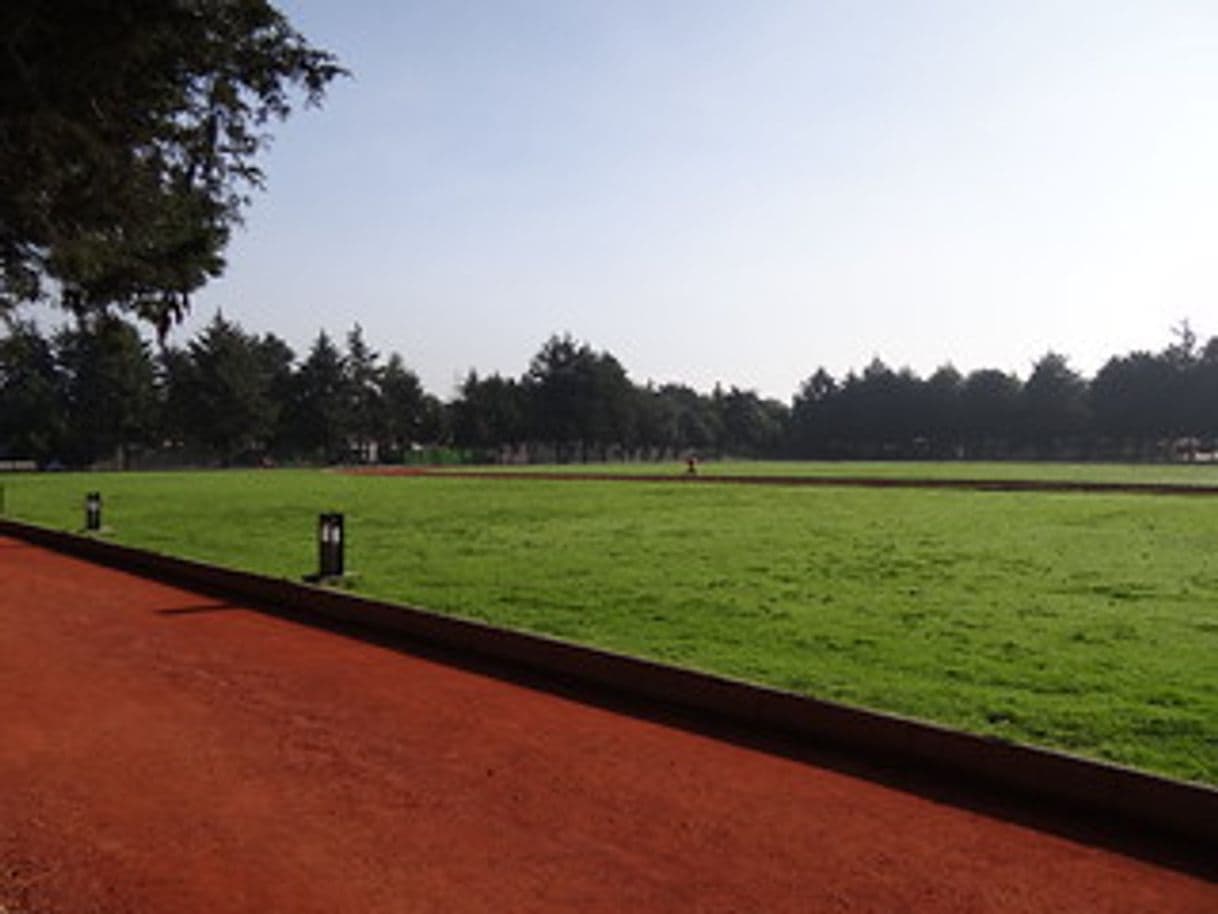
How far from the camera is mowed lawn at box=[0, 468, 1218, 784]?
310 inches

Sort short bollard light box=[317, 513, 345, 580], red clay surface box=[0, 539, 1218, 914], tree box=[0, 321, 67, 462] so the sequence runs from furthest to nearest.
→ tree box=[0, 321, 67, 462]
short bollard light box=[317, 513, 345, 580]
red clay surface box=[0, 539, 1218, 914]

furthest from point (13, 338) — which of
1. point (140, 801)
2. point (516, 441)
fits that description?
point (516, 441)

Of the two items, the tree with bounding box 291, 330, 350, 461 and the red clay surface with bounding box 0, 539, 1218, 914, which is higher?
the tree with bounding box 291, 330, 350, 461

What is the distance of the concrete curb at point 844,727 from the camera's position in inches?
219

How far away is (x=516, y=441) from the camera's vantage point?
12300cm

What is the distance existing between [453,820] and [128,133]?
10268 mm

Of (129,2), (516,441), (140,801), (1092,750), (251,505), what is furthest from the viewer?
(516,441)

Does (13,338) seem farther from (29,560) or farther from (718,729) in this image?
(718,729)

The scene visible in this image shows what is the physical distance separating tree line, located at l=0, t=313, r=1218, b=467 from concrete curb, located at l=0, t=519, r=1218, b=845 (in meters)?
87.2

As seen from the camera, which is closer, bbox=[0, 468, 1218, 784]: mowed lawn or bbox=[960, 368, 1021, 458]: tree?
bbox=[0, 468, 1218, 784]: mowed lawn

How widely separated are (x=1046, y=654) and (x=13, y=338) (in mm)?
29433

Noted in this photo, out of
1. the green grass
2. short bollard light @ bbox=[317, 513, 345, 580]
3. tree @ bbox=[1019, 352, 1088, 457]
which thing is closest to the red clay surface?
short bollard light @ bbox=[317, 513, 345, 580]

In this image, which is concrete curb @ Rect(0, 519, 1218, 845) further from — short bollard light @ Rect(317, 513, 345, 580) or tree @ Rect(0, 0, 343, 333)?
tree @ Rect(0, 0, 343, 333)

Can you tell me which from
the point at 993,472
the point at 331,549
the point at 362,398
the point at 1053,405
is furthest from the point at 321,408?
the point at 331,549
